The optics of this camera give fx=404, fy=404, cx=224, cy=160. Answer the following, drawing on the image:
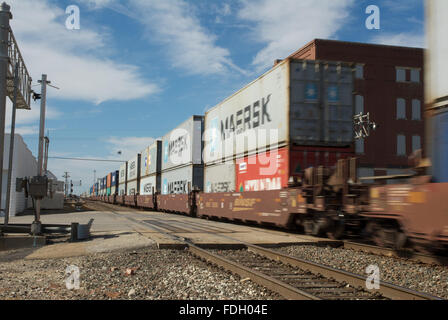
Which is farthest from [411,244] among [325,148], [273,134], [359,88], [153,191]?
[359,88]

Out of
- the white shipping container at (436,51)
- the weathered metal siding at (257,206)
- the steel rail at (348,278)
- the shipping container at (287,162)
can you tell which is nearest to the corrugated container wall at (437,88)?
the white shipping container at (436,51)

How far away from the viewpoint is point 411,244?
8211 mm

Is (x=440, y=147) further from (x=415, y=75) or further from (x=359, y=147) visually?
Result: (x=415, y=75)

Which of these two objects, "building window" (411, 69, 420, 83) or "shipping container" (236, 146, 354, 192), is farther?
"building window" (411, 69, 420, 83)

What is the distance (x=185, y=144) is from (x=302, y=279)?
1994 centimetres

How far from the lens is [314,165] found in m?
13.0

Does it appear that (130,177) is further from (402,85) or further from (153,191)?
(402,85)

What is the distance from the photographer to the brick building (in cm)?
3641

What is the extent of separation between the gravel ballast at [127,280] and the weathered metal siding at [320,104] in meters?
6.62

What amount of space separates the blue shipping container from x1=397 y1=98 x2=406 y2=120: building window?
109 ft

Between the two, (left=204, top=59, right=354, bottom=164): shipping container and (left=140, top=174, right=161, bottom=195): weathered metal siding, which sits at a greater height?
(left=204, top=59, right=354, bottom=164): shipping container

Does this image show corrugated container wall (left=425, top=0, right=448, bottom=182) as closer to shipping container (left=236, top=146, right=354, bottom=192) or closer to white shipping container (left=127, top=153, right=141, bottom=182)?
shipping container (left=236, top=146, right=354, bottom=192)

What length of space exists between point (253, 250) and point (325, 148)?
17.3 feet

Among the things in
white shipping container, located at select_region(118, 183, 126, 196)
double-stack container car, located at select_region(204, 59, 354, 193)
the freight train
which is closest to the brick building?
the freight train
